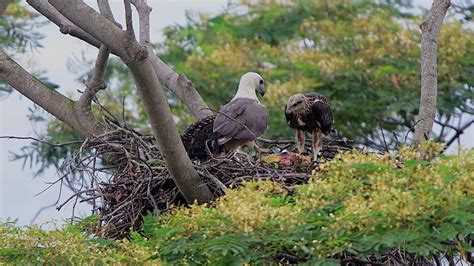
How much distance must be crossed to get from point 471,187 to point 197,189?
264cm

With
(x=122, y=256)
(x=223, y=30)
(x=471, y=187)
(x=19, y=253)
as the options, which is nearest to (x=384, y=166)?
(x=471, y=187)

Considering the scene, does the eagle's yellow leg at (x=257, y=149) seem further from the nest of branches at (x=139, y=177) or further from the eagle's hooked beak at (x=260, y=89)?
the eagle's hooked beak at (x=260, y=89)

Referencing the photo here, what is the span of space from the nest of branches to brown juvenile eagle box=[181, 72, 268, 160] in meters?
0.33

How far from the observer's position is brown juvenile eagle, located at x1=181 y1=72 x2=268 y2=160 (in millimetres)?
10281

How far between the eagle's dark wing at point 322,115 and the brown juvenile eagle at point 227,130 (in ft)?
1.42

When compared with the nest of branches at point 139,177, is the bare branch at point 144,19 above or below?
above

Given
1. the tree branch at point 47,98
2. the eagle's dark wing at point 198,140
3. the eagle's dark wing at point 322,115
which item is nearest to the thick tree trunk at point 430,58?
the eagle's dark wing at point 322,115

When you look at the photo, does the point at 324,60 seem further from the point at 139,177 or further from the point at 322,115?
the point at 139,177

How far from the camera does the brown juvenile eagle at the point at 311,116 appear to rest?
10664mm

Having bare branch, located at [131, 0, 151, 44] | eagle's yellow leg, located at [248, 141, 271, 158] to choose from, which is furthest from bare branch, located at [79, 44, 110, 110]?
eagle's yellow leg, located at [248, 141, 271, 158]

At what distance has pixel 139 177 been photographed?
31.7ft

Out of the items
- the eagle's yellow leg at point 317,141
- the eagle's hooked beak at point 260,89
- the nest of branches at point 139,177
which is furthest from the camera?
the eagle's hooked beak at point 260,89

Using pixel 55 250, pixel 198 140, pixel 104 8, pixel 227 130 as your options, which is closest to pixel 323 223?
pixel 55 250

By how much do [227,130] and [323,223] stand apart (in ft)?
9.59
